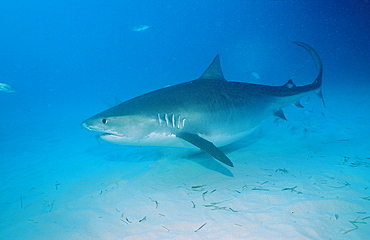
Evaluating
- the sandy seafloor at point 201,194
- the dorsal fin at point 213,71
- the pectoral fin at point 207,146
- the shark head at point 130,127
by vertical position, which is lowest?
the sandy seafloor at point 201,194

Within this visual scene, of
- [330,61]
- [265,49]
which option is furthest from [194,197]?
[265,49]

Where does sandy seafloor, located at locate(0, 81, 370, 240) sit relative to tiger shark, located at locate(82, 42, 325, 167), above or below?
below

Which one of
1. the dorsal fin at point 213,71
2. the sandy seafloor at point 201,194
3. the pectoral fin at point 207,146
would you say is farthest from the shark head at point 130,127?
the dorsal fin at point 213,71

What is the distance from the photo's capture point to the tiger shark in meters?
3.74

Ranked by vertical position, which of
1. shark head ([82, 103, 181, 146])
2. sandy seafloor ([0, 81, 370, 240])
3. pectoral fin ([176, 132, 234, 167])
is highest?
shark head ([82, 103, 181, 146])

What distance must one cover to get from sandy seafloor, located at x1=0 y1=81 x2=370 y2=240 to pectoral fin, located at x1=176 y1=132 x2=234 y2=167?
0.62m

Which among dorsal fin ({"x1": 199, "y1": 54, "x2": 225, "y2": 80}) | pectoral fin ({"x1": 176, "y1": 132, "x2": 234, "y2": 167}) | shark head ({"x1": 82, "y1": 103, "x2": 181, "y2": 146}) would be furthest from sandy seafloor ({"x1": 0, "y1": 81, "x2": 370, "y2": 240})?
dorsal fin ({"x1": 199, "y1": 54, "x2": 225, "y2": 80})

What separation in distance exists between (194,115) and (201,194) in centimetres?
156

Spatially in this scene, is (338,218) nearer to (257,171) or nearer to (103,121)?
(257,171)

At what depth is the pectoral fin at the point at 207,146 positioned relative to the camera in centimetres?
335

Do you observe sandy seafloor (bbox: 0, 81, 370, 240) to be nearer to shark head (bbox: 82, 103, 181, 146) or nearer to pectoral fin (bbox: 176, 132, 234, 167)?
pectoral fin (bbox: 176, 132, 234, 167)

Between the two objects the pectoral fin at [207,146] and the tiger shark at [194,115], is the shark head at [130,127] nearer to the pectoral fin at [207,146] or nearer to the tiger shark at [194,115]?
the tiger shark at [194,115]

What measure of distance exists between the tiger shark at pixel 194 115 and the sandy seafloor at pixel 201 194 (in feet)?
2.53

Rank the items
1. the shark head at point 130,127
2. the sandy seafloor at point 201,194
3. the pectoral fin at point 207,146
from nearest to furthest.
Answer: the sandy seafloor at point 201,194 < the pectoral fin at point 207,146 < the shark head at point 130,127
